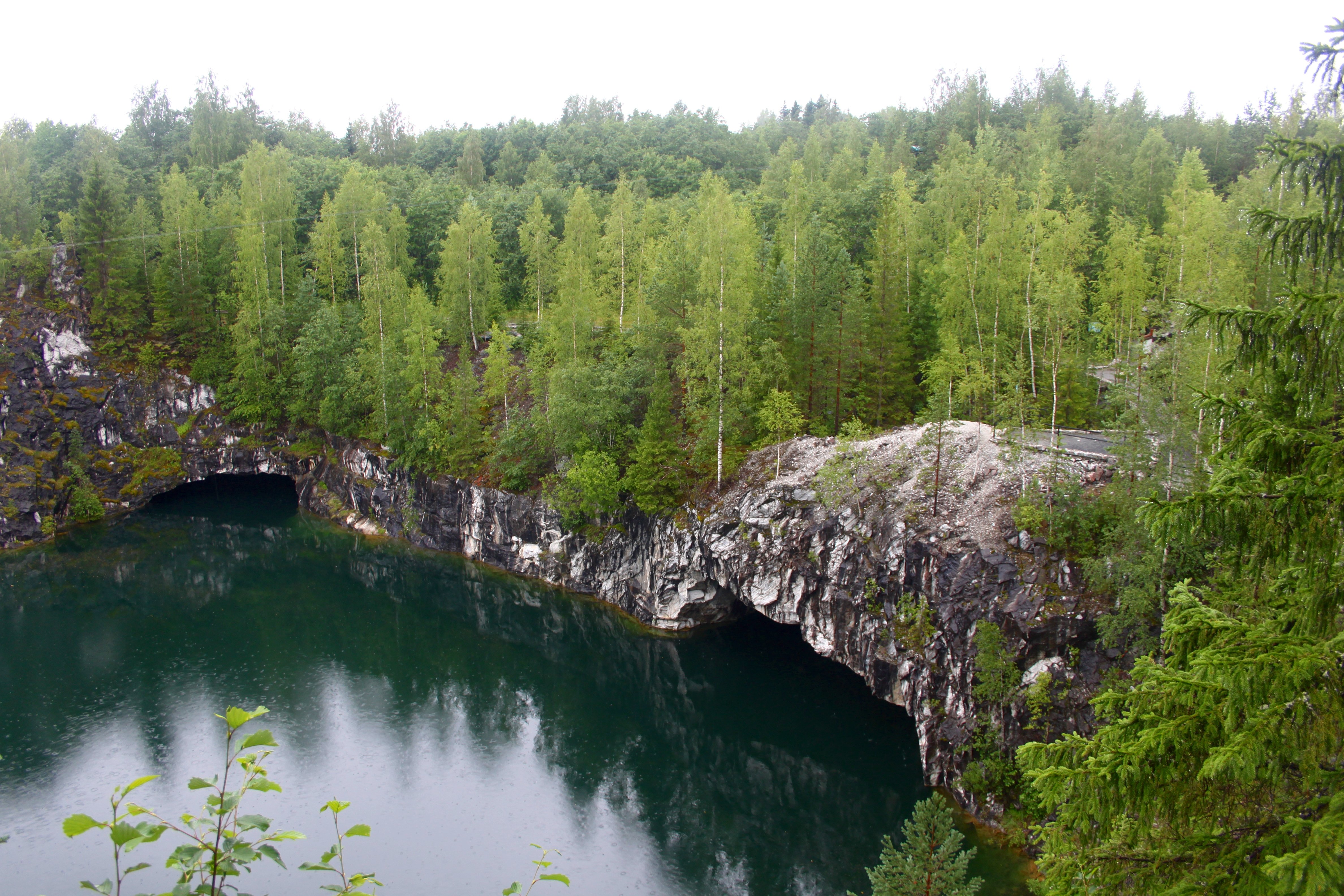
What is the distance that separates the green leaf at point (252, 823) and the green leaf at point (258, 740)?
1.08ft

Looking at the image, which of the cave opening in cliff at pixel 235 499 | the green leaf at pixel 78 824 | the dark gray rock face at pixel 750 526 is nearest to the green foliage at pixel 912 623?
the dark gray rock face at pixel 750 526

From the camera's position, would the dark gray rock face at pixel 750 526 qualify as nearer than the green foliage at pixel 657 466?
Yes

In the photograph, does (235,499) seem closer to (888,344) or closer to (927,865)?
(888,344)

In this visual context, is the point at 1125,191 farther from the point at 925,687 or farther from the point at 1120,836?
the point at 1120,836

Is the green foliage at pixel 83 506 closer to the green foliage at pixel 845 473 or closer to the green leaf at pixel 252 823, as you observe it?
the green foliage at pixel 845 473

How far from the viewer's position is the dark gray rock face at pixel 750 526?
24734 millimetres

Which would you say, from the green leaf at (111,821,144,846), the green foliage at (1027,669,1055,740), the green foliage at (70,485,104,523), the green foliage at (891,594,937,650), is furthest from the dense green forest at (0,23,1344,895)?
the green foliage at (70,485,104,523)

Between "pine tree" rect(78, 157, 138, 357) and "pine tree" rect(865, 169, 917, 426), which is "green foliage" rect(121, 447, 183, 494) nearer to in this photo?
"pine tree" rect(78, 157, 138, 357)

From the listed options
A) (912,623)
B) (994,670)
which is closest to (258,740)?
(994,670)

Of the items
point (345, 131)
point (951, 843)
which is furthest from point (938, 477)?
point (345, 131)

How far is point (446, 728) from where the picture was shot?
31047 millimetres

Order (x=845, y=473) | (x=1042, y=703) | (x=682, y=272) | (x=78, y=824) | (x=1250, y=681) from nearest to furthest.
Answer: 1. (x=78, y=824)
2. (x=1250, y=681)
3. (x=1042, y=703)
4. (x=845, y=473)
5. (x=682, y=272)

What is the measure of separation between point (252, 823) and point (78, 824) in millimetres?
734

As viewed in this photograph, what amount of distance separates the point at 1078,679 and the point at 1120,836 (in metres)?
15.5
